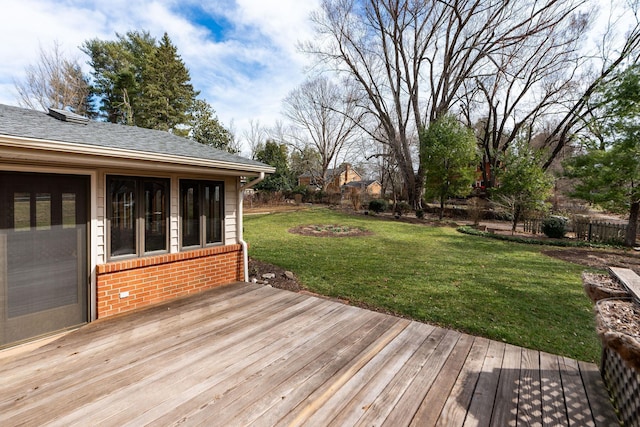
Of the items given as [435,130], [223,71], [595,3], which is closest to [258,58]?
[223,71]

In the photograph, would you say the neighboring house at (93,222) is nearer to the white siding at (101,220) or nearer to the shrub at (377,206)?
the white siding at (101,220)

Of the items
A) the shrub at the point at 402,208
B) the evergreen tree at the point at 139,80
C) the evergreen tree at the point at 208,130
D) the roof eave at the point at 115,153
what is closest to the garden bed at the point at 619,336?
the roof eave at the point at 115,153

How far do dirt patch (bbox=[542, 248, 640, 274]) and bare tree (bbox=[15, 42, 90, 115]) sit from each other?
27258 mm

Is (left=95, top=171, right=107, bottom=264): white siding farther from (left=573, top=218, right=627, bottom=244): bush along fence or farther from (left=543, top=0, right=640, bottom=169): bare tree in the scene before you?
(left=543, top=0, right=640, bottom=169): bare tree

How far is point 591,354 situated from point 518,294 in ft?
6.53

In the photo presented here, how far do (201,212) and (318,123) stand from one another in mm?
27462

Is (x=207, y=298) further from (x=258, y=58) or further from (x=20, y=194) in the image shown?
(x=258, y=58)

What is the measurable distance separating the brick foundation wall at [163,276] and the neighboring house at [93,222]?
1 centimetres

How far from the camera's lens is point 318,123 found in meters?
30.1

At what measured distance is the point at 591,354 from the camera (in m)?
3.12

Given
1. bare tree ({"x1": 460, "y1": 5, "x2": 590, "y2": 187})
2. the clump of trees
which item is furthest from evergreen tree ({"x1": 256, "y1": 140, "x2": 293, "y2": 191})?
bare tree ({"x1": 460, "y1": 5, "x2": 590, "y2": 187})

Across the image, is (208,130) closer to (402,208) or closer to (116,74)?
(116,74)

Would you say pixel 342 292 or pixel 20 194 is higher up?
pixel 20 194

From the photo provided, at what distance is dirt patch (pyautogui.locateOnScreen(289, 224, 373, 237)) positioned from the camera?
11243 millimetres
